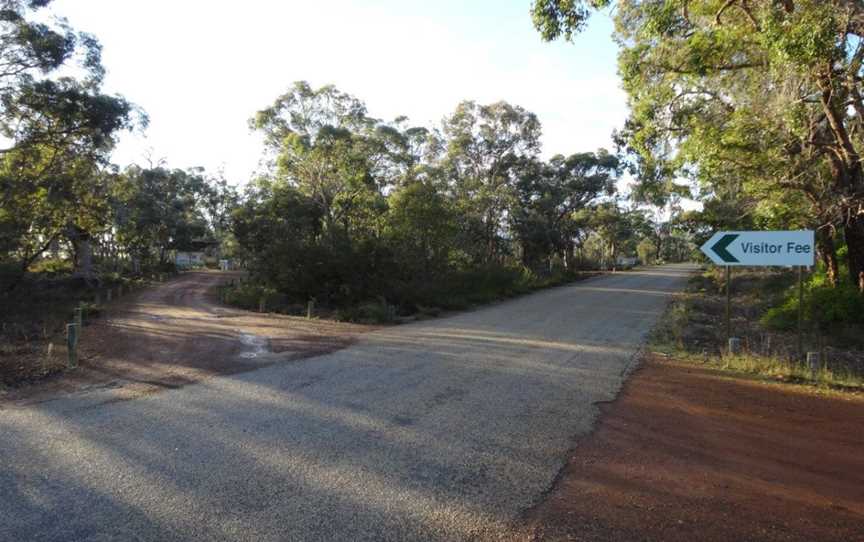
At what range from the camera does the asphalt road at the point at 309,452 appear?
3.87 metres

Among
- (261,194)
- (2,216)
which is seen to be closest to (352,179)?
(261,194)

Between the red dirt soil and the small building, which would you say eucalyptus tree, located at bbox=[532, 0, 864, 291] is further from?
the small building

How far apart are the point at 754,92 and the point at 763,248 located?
322 cm

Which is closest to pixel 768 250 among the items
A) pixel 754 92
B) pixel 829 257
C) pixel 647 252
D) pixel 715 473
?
pixel 754 92

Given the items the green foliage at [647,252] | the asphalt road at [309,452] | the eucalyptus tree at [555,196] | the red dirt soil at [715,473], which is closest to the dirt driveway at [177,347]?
the asphalt road at [309,452]

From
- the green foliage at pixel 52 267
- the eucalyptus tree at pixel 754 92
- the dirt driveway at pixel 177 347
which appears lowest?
the dirt driveway at pixel 177 347

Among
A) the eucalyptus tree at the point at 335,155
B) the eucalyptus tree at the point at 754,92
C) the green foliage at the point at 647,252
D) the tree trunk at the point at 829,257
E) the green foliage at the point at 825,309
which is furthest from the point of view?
the green foliage at the point at 647,252

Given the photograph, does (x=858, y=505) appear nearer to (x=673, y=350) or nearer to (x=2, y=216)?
(x=673, y=350)

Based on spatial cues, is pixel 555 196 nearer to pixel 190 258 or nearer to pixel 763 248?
pixel 763 248

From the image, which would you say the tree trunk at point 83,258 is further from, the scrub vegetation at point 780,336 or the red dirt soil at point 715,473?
the red dirt soil at point 715,473

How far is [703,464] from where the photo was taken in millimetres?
5023

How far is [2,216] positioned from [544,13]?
20072 mm

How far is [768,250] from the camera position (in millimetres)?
9453

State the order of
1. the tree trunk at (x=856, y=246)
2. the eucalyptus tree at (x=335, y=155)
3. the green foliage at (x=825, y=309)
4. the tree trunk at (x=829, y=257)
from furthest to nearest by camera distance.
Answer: the eucalyptus tree at (x=335, y=155) < the tree trunk at (x=829, y=257) < the green foliage at (x=825, y=309) < the tree trunk at (x=856, y=246)
